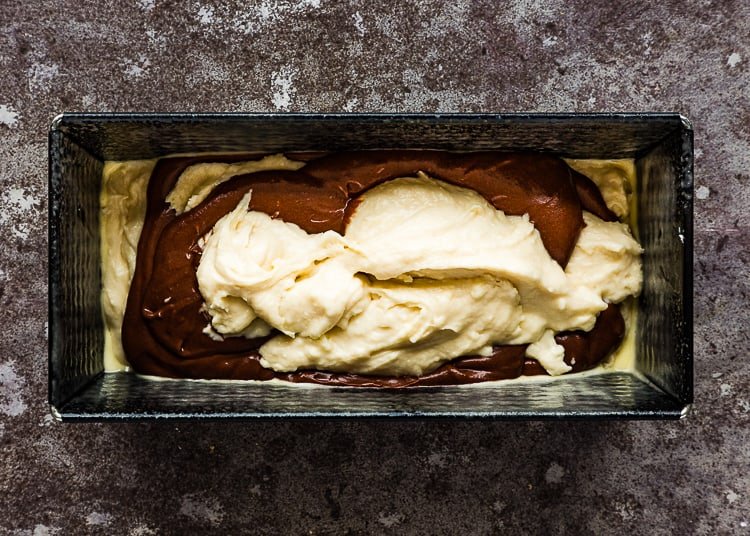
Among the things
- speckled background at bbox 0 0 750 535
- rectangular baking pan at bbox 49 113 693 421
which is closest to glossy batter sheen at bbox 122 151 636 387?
rectangular baking pan at bbox 49 113 693 421

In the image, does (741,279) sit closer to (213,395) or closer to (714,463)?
(714,463)

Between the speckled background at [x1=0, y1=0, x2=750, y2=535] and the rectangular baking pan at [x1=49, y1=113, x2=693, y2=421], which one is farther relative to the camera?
the speckled background at [x1=0, y1=0, x2=750, y2=535]

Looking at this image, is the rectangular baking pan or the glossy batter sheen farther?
the glossy batter sheen

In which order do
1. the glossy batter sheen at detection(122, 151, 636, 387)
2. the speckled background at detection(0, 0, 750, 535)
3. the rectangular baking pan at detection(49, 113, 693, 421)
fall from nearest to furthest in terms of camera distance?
1. the rectangular baking pan at detection(49, 113, 693, 421)
2. the glossy batter sheen at detection(122, 151, 636, 387)
3. the speckled background at detection(0, 0, 750, 535)

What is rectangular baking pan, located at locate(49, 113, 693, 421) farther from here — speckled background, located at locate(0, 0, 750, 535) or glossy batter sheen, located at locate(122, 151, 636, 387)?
speckled background, located at locate(0, 0, 750, 535)

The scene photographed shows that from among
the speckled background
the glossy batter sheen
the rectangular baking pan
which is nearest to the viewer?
the rectangular baking pan

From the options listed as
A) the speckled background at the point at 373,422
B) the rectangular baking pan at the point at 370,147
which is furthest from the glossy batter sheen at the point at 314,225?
the speckled background at the point at 373,422

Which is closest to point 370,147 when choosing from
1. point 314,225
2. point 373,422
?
point 314,225
